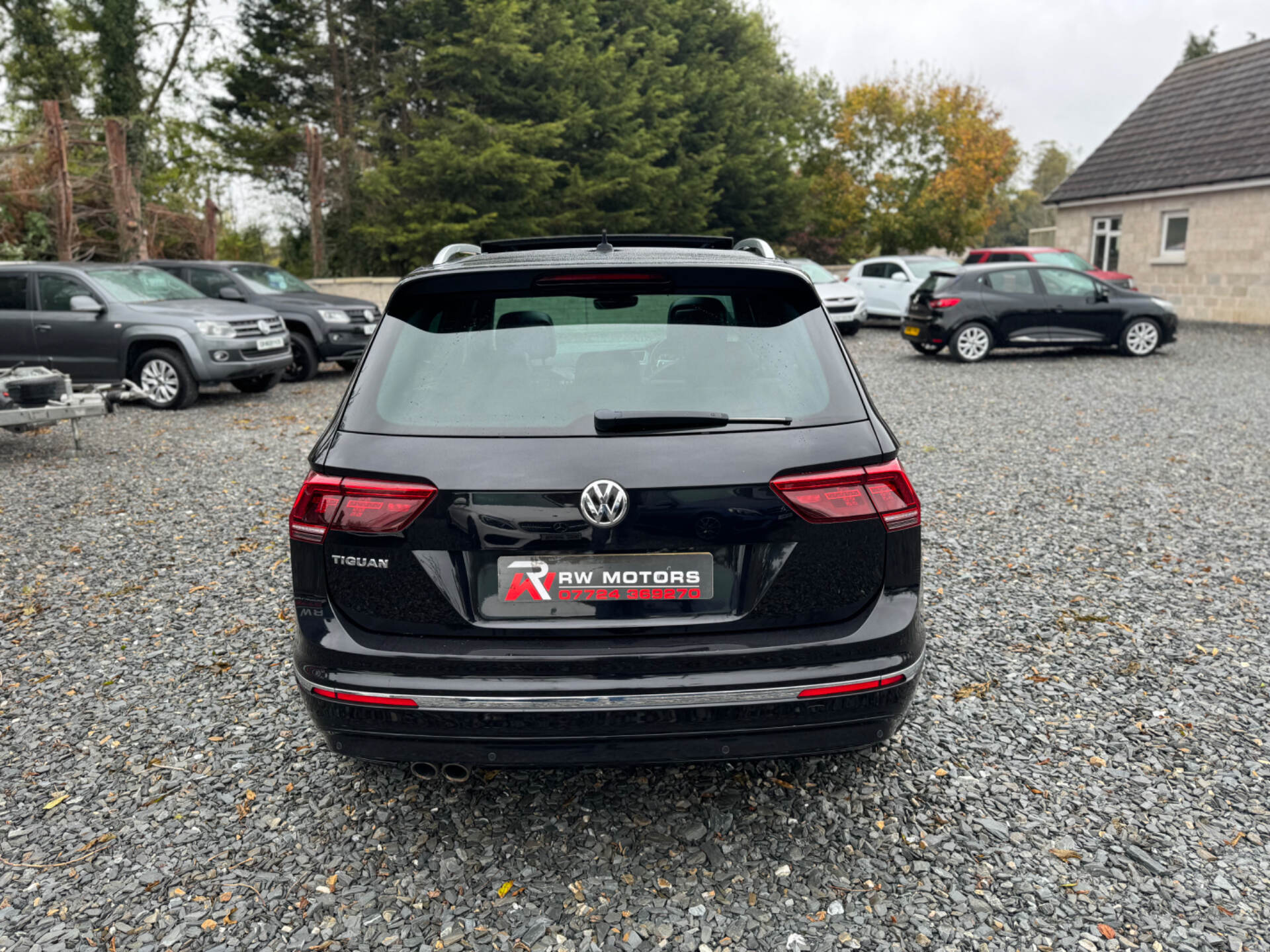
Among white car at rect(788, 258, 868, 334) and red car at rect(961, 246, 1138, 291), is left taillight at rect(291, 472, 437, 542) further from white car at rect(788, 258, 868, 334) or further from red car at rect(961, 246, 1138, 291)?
red car at rect(961, 246, 1138, 291)

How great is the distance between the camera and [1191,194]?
960 inches

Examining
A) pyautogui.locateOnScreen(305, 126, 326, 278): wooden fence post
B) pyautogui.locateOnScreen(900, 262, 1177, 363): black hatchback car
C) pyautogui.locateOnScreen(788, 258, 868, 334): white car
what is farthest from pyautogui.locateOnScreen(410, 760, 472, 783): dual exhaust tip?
pyautogui.locateOnScreen(305, 126, 326, 278): wooden fence post

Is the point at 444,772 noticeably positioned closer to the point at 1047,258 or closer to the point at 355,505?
the point at 355,505

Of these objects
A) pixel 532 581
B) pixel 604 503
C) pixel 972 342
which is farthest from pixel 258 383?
pixel 604 503

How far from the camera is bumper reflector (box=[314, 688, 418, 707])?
251 centimetres

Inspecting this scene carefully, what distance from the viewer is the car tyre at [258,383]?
13.7 m

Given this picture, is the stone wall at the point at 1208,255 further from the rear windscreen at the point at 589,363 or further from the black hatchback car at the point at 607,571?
the black hatchback car at the point at 607,571

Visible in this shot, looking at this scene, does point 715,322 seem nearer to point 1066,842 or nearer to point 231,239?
point 1066,842

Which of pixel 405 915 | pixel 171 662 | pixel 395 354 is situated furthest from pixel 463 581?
pixel 171 662

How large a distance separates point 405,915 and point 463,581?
94cm

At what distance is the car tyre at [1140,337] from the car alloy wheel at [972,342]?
2325 millimetres

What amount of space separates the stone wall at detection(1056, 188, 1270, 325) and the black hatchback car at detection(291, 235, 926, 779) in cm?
2510

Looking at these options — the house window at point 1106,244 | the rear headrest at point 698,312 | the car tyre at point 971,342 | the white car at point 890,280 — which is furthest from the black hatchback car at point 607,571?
the house window at point 1106,244

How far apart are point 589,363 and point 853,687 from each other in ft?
3.70
